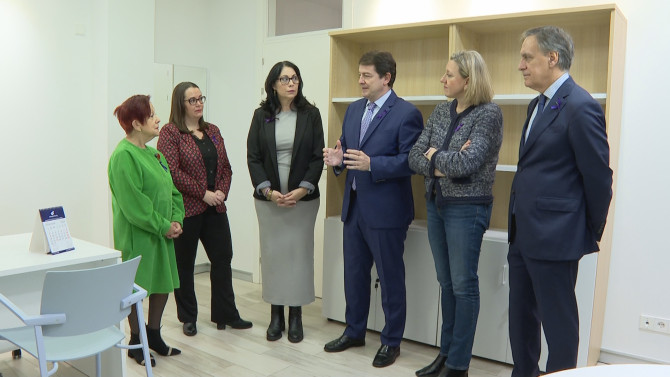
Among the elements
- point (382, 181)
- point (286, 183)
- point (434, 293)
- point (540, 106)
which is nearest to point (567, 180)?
point (540, 106)

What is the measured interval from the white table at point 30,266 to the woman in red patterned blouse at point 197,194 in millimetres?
765

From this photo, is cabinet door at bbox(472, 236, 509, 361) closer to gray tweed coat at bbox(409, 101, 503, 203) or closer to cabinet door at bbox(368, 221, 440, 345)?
cabinet door at bbox(368, 221, 440, 345)

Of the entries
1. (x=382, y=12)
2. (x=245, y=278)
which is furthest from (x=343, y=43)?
(x=245, y=278)

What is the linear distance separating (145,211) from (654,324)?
2759 mm

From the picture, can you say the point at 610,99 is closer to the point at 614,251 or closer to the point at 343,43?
the point at 614,251

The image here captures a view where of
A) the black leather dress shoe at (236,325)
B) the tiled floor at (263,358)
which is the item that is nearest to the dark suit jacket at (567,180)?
the tiled floor at (263,358)

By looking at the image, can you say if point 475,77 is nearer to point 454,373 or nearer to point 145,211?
point 454,373

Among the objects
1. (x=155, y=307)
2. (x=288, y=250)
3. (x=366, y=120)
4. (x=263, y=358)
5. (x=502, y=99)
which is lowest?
(x=263, y=358)

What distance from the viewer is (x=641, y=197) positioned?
3.04 meters

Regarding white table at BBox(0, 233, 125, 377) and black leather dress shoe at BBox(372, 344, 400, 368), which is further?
black leather dress shoe at BBox(372, 344, 400, 368)

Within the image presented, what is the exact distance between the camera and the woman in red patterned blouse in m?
3.28

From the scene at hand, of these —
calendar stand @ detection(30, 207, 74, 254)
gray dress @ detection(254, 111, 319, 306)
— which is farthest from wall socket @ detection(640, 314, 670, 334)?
calendar stand @ detection(30, 207, 74, 254)

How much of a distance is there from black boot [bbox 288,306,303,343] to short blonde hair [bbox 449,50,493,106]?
66.0 inches

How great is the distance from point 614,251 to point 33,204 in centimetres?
394
